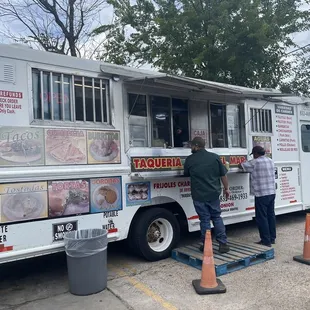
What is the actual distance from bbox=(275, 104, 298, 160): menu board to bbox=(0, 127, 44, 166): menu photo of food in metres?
5.13

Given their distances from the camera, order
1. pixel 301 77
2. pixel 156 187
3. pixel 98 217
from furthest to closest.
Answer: pixel 301 77, pixel 156 187, pixel 98 217

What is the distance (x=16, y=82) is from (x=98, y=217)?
6.67 feet

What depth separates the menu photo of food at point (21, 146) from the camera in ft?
13.3

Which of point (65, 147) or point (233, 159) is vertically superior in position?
point (65, 147)

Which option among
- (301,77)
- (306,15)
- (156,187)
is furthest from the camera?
(301,77)

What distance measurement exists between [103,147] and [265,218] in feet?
10.3

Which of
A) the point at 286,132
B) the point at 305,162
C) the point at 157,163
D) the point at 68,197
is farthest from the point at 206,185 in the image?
the point at 305,162

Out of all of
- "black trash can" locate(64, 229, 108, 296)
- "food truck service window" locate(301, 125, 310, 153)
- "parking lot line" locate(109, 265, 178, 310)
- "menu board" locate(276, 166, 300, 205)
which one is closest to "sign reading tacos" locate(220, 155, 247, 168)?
"menu board" locate(276, 166, 300, 205)

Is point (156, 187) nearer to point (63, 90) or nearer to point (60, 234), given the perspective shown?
point (60, 234)

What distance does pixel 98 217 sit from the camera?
15.6 ft

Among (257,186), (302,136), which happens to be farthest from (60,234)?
(302,136)

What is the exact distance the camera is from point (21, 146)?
416 cm

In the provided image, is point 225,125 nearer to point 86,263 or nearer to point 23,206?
point 86,263

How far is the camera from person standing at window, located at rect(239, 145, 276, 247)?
6.02 metres
